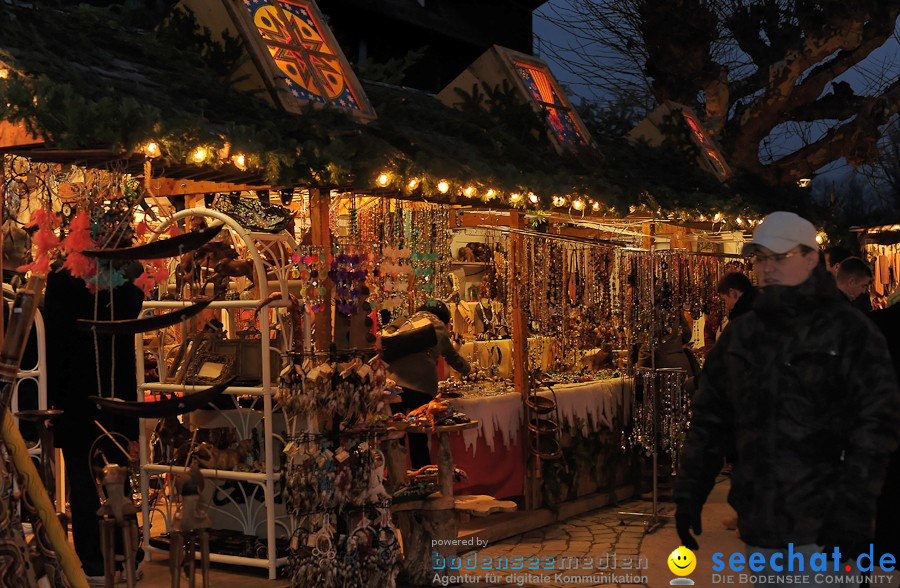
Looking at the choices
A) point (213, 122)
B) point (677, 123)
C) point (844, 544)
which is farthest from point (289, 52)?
point (677, 123)

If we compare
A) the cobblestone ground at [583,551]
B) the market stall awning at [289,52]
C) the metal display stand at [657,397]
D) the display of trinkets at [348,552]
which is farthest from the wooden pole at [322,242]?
the metal display stand at [657,397]

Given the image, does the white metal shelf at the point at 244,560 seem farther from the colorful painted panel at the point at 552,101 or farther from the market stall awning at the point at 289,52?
the colorful painted panel at the point at 552,101

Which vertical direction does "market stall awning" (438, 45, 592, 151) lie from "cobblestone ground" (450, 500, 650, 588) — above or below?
above

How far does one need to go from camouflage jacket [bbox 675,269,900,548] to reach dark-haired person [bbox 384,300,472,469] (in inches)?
146

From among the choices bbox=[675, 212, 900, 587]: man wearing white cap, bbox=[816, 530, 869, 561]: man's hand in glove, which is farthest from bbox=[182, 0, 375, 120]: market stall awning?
bbox=[816, 530, 869, 561]: man's hand in glove

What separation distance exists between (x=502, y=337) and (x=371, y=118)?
3.74m

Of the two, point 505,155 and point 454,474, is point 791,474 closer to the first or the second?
point 454,474

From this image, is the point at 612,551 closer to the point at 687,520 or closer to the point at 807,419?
the point at 687,520

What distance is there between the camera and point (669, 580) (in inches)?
235

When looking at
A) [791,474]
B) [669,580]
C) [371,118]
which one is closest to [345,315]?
[371,118]

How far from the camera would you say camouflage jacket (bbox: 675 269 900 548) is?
3000mm

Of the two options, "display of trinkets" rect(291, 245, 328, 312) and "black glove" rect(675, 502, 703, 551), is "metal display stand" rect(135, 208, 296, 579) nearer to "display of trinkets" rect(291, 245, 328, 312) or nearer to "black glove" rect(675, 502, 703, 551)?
"display of trinkets" rect(291, 245, 328, 312)

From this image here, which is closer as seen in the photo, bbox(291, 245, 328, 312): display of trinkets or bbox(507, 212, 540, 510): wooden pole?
bbox(291, 245, 328, 312): display of trinkets

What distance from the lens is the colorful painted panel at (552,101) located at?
808 cm
